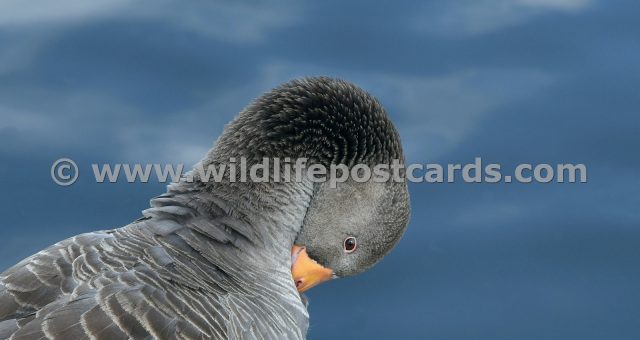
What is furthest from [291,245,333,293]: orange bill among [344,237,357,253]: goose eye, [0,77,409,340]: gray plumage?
[344,237,357,253]: goose eye

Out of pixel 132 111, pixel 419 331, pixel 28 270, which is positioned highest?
pixel 132 111

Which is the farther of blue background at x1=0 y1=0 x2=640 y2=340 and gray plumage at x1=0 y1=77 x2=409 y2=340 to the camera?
blue background at x1=0 y1=0 x2=640 y2=340

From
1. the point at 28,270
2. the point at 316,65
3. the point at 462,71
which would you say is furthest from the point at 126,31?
the point at 28,270

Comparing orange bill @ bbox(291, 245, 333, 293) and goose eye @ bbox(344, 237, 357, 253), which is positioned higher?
goose eye @ bbox(344, 237, 357, 253)

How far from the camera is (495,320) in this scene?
8625mm

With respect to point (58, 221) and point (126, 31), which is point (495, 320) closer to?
point (58, 221)

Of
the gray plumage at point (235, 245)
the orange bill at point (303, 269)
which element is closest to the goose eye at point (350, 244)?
the gray plumage at point (235, 245)

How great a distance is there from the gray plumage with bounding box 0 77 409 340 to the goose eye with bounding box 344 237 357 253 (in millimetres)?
41

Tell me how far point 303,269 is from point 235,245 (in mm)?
666

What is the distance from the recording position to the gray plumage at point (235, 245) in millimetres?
5922

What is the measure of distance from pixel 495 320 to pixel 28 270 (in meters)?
3.87

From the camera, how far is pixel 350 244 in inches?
287

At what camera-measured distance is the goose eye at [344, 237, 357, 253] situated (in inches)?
286

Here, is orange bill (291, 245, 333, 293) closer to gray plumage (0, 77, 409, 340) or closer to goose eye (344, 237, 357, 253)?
gray plumage (0, 77, 409, 340)
